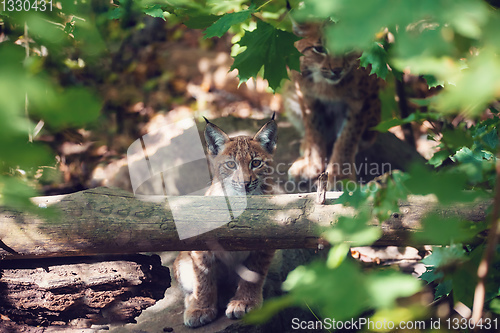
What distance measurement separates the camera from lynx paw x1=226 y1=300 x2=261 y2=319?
321 centimetres

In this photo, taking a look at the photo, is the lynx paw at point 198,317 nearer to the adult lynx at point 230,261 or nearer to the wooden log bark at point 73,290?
the adult lynx at point 230,261

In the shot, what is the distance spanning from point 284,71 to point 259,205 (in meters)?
1.11

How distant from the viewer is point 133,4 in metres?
3.08

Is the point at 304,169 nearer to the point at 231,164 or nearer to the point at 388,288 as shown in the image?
the point at 231,164

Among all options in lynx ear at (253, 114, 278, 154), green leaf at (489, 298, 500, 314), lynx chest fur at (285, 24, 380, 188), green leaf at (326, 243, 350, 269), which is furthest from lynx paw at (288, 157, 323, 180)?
green leaf at (326, 243, 350, 269)

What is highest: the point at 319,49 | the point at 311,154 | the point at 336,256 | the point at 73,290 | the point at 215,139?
the point at 336,256

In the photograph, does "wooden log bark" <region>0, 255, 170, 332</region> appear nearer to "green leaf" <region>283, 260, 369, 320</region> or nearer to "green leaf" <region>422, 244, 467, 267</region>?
"green leaf" <region>422, 244, 467, 267</region>

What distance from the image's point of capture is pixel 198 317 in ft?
10.5

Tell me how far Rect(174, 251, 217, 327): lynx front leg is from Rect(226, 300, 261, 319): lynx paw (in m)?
0.13

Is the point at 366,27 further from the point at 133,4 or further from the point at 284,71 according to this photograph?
the point at 133,4

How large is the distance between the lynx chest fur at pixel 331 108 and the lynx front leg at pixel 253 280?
153 cm

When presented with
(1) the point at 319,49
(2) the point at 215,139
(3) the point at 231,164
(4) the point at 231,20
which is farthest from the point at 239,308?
(1) the point at 319,49

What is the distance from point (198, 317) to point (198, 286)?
9.5 inches

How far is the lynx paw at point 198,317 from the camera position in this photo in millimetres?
3193
